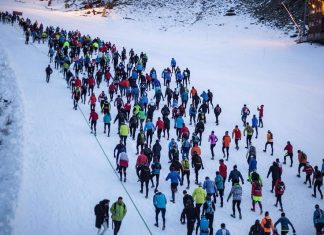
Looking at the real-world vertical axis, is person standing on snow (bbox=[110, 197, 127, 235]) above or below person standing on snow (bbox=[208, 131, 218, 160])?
below

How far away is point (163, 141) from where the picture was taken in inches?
857

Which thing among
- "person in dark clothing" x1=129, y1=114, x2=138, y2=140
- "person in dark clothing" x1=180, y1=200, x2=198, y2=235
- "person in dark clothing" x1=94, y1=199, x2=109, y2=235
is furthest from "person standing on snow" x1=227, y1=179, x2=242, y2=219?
"person in dark clothing" x1=129, y1=114, x2=138, y2=140

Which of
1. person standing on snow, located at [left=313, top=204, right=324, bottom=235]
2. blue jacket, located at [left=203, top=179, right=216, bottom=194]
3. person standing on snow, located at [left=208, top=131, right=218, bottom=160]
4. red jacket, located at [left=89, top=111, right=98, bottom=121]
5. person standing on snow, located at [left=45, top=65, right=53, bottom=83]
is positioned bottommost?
person standing on snow, located at [left=313, top=204, right=324, bottom=235]

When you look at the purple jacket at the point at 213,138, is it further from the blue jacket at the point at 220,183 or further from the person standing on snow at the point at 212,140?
the blue jacket at the point at 220,183

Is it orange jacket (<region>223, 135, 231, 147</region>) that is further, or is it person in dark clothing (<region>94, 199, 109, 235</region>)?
orange jacket (<region>223, 135, 231, 147</region>)

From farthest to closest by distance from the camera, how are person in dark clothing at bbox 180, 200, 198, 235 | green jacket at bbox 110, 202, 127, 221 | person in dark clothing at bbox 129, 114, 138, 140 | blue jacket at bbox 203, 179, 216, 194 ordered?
person in dark clothing at bbox 129, 114, 138, 140
blue jacket at bbox 203, 179, 216, 194
person in dark clothing at bbox 180, 200, 198, 235
green jacket at bbox 110, 202, 127, 221

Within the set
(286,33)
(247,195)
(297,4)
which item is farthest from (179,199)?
(297,4)

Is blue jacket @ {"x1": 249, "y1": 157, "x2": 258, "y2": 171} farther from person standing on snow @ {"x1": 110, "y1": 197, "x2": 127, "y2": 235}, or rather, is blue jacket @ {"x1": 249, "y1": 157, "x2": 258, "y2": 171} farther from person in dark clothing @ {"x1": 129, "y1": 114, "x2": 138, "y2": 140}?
person standing on snow @ {"x1": 110, "y1": 197, "x2": 127, "y2": 235}

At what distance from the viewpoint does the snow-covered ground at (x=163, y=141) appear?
14.8m

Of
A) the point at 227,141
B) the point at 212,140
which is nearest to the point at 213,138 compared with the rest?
the point at 212,140

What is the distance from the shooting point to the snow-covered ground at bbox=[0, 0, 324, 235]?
14773 mm

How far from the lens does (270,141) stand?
2086 centimetres

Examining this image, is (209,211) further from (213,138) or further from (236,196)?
(213,138)

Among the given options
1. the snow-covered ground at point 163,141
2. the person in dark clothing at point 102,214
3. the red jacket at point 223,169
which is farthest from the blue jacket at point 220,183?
the person in dark clothing at point 102,214
